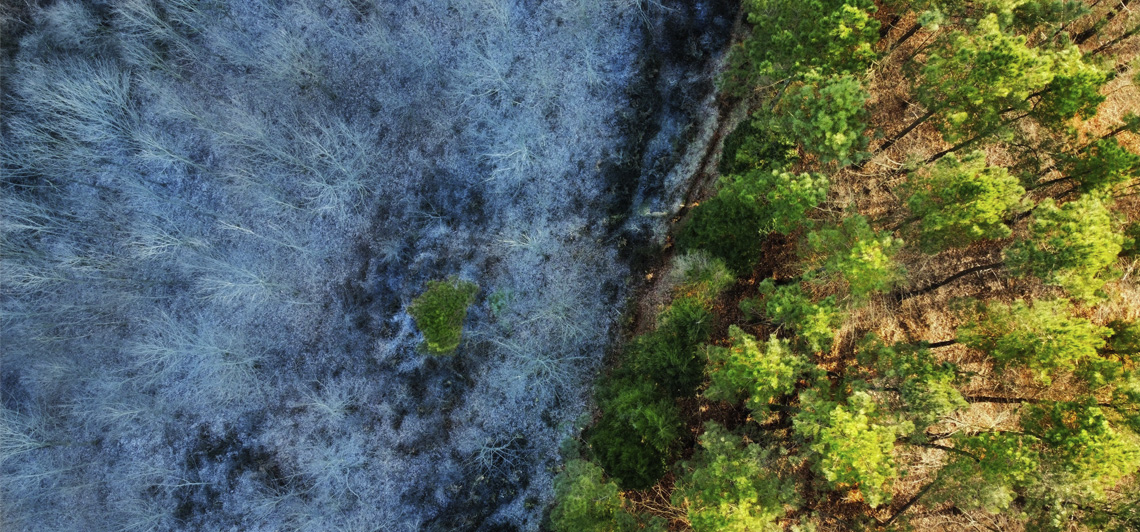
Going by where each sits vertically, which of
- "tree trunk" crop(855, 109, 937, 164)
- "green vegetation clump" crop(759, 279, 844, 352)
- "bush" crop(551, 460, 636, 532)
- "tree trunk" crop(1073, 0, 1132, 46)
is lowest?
"bush" crop(551, 460, 636, 532)

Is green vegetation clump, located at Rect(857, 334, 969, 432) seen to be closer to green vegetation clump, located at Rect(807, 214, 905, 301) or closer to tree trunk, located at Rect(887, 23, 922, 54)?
green vegetation clump, located at Rect(807, 214, 905, 301)

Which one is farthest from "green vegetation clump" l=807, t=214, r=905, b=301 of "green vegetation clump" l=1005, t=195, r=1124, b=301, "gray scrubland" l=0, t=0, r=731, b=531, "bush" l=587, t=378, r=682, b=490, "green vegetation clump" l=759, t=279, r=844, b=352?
"gray scrubland" l=0, t=0, r=731, b=531

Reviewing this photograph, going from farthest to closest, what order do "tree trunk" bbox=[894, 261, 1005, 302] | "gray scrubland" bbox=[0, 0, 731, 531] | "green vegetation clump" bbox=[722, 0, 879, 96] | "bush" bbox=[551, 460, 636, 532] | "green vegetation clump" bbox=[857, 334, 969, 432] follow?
"gray scrubland" bbox=[0, 0, 731, 531], "tree trunk" bbox=[894, 261, 1005, 302], "bush" bbox=[551, 460, 636, 532], "green vegetation clump" bbox=[857, 334, 969, 432], "green vegetation clump" bbox=[722, 0, 879, 96]

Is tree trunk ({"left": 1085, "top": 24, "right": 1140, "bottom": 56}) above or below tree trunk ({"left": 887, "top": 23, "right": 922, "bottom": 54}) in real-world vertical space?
below

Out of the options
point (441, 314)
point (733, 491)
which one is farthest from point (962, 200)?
point (441, 314)

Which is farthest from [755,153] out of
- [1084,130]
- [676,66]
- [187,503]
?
[187,503]

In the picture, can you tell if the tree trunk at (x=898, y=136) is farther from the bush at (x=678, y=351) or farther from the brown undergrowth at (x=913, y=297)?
the bush at (x=678, y=351)

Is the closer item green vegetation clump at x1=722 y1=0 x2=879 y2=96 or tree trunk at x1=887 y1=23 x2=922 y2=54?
green vegetation clump at x1=722 y1=0 x2=879 y2=96

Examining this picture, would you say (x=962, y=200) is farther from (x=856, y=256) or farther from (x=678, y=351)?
(x=678, y=351)

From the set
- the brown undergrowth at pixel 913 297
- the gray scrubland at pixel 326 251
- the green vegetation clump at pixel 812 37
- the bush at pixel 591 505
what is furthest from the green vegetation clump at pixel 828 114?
the bush at pixel 591 505
